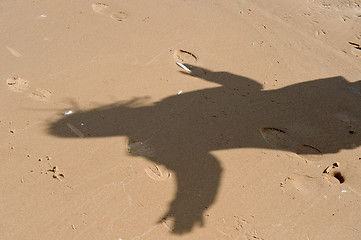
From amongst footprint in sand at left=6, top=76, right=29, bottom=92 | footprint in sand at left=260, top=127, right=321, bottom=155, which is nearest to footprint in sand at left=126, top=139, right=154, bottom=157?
footprint in sand at left=260, top=127, right=321, bottom=155

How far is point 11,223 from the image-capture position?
11.0 feet

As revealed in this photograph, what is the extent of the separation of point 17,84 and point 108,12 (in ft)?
6.02

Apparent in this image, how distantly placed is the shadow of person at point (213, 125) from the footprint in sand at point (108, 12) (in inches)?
58.0

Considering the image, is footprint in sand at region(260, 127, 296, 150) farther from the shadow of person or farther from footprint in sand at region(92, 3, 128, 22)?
footprint in sand at region(92, 3, 128, 22)

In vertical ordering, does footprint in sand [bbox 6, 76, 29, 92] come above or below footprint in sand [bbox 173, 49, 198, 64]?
below

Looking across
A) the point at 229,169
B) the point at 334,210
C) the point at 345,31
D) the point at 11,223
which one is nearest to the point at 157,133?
the point at 229,169

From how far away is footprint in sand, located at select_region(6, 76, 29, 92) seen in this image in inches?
176

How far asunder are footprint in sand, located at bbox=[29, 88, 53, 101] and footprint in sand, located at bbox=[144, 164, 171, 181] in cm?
146

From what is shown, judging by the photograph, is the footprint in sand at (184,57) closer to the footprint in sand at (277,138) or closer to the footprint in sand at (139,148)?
the footprint in sand at (277,138)

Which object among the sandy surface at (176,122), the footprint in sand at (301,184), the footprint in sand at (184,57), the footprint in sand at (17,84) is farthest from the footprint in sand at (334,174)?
the footprint in sand at (17,84)

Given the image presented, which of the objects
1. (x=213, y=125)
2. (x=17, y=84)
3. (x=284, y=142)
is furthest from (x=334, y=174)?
(x=17, y=84)

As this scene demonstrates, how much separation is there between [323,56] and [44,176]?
3.93 metres

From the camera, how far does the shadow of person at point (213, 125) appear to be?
3.89 metres

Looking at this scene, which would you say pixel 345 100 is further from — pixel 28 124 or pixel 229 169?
pixel 28 124
